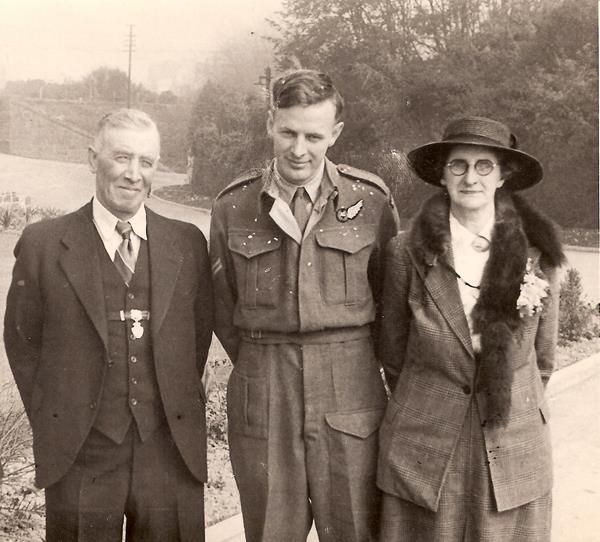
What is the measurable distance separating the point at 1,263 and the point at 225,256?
78.1 inches

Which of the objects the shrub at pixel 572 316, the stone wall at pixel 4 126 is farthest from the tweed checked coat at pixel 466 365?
the shrub at pixel 572 316

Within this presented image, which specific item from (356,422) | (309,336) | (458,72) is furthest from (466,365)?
(458,72)

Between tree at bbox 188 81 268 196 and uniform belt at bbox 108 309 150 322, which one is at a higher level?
tree at bbox 188 81 268 196

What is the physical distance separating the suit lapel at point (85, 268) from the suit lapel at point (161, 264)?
17cm

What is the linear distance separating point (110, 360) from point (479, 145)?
4.77 feet

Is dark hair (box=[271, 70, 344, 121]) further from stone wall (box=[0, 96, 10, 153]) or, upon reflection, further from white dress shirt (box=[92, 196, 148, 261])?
stone wall (box=[0, 96, 10, 153])

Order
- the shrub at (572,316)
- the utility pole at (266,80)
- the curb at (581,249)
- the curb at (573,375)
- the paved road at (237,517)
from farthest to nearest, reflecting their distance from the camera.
Answer: 1. the curb at (581,249)
2. the shrub at (572,316)
3. the curb at (573,375)
4. the utility pole at (266,80)
5. the paved road at (237,517)

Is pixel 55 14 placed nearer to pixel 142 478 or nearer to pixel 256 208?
pixel 256 208

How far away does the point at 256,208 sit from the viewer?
8.98ft

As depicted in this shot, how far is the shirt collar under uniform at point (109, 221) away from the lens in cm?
241

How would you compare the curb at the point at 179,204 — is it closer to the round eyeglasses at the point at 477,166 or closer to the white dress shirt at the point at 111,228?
the white dress shirt at the point at 111,228

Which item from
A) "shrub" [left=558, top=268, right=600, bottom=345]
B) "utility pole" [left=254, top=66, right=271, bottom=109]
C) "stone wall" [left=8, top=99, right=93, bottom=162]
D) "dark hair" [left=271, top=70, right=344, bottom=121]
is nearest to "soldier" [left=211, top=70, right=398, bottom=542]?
"dark hair" [left=271, top=70, right=344, bottom=121]

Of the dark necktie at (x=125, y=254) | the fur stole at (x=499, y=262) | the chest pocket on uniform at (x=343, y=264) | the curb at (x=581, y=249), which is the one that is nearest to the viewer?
the fur stole at (x=499, y=262)

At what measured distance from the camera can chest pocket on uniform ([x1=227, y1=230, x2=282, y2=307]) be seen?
2.63m
